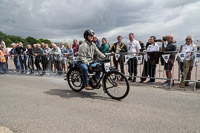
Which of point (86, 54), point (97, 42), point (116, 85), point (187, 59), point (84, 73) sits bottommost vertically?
point (116, 85)

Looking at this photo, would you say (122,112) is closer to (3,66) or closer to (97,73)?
(97,73)

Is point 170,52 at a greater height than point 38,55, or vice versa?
point 38,55

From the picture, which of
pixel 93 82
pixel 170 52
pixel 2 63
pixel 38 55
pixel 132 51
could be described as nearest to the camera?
pixel 93 82

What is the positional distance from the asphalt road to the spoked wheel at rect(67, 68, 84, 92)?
0.34 m

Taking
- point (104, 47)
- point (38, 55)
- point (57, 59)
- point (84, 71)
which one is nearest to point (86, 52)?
point (84, 71)

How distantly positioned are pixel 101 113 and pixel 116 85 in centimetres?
115

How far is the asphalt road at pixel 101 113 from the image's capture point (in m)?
2.57

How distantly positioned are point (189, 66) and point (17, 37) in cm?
16487

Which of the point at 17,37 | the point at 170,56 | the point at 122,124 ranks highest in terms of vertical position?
the point at 17,37

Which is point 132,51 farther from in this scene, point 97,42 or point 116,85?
point 116,85

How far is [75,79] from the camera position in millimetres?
4848

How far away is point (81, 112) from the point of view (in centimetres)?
325

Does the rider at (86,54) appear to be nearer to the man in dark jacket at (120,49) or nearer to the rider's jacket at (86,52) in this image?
the rider's jacket at (86,52)

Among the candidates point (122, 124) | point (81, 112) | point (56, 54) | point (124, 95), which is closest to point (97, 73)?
point (124, 95)
